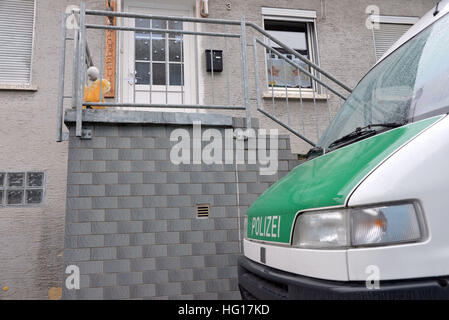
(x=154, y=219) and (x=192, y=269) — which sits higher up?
(x=154, y=219)

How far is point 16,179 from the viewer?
4.64 meters

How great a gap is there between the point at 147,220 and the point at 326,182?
210 cm

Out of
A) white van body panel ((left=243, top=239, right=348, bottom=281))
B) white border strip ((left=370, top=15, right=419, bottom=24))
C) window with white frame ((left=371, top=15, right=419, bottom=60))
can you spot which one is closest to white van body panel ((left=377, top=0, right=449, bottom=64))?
white van body panel ((left=243, top=239, right=348, bottom=281))

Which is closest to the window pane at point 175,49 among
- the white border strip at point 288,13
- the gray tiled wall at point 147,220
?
the white border strip at point 288,13

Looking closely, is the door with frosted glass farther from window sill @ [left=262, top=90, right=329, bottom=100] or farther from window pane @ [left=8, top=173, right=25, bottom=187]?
window pane @ [left=8, top=173, right=25, bottom=187]

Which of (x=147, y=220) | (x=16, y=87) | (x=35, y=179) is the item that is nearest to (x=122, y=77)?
(x=16, y=87)

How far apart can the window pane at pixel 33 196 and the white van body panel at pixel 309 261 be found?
3.84m

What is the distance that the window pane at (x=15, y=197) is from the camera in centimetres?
457

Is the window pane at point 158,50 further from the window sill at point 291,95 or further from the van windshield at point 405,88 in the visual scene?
the van windshield at point 405,88

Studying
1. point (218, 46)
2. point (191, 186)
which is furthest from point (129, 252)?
point (218, 46)
